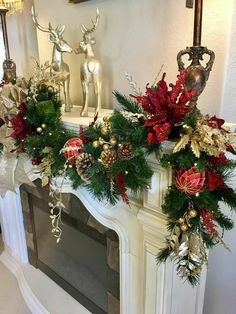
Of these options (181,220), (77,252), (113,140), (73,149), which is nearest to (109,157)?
(113,140)

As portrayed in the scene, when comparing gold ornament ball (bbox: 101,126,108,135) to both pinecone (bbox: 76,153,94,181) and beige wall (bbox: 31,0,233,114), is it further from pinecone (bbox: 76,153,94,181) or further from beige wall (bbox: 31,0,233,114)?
beige wall (bbox: 31,0,233,114)

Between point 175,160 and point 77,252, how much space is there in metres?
0.97

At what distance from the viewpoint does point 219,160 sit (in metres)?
0.70

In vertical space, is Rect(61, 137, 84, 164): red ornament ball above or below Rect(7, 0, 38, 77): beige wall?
below

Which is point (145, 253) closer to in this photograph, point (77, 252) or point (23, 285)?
point (77, 252)

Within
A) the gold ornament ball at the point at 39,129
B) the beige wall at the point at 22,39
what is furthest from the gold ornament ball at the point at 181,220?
the beige wall at the point at 22,39

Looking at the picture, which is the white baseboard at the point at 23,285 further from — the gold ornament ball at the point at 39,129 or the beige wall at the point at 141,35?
the beige wall at the point at 141,35

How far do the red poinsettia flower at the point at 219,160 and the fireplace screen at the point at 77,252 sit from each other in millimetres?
580

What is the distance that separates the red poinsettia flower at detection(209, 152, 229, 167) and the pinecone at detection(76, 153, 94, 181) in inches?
14.5

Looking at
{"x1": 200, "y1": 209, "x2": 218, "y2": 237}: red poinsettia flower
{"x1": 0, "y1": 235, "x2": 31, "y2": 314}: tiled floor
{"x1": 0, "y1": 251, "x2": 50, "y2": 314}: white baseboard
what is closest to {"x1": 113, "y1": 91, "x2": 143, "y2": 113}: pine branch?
{"x1": 200, "y1": 209, "x2": 218, "y2": 237}: red poinsettia flower

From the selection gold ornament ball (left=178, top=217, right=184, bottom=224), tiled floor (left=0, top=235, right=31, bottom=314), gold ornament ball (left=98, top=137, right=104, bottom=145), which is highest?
gold ornament ball (left=98, top=137, right=104, bottom=145)

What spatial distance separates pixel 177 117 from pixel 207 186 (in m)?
0.20

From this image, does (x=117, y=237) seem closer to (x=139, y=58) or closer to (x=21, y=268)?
(x=139, y=58)

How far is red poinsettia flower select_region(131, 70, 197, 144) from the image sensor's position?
696mm
